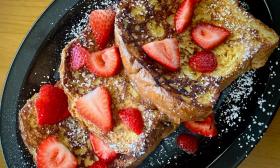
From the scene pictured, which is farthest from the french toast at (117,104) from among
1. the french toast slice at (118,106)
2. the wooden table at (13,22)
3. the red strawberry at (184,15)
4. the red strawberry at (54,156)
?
the wooden table at (13,22)

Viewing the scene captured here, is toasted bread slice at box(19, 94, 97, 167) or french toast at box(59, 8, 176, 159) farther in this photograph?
toasted bread slice at box(19, 94, 97, 167)

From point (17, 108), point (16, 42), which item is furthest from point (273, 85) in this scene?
point (16, 42)

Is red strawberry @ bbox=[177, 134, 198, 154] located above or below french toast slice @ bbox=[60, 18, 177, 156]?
below

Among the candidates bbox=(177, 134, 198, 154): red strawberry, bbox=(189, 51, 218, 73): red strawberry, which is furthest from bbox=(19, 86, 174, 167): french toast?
bbox=(189, 51, 218, 73): red strawberry

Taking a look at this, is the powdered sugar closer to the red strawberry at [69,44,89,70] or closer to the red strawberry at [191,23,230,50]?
A: the red strawberry at [191,23,230,50]

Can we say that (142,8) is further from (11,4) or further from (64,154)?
(11,4)
